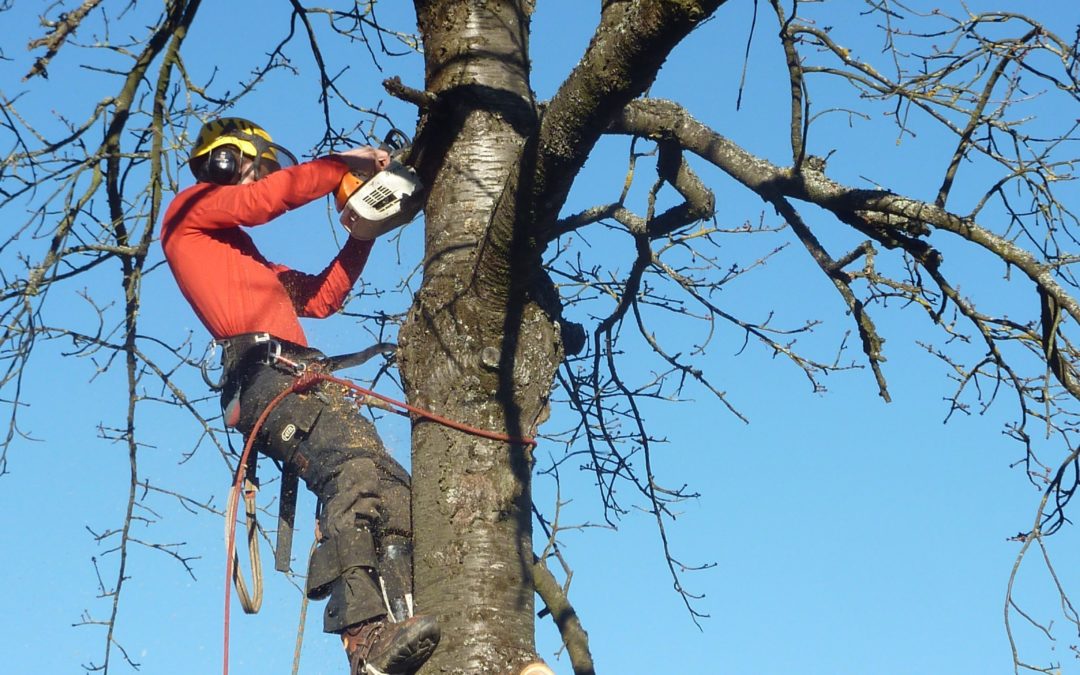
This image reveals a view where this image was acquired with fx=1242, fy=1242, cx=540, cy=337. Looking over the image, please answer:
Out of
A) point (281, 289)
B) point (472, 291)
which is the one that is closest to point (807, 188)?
point (472, 291)

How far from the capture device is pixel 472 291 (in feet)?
11.4

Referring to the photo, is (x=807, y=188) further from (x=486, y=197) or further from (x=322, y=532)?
(x=322, y=532)

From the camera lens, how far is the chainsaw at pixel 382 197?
A: 13.2 feet

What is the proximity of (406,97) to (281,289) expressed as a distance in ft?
4.06

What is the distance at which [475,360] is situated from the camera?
11.5ft

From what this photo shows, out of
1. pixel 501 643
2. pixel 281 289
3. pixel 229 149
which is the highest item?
pixel 229 149

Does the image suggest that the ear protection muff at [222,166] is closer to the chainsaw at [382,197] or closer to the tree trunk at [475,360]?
the chainsaw at [382,197]

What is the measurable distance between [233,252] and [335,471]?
3.16 feet

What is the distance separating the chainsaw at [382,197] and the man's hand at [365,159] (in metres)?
0.03

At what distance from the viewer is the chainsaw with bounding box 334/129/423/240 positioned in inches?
158

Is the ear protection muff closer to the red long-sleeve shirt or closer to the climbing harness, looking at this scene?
the red long-sleeve shirt

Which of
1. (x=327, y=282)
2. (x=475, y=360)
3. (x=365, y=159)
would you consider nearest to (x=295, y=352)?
(x=327, y=282)

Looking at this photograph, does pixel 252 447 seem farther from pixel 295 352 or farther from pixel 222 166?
pixel 222 166

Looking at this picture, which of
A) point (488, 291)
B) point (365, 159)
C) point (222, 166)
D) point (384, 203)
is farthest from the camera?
point (222, 166)
